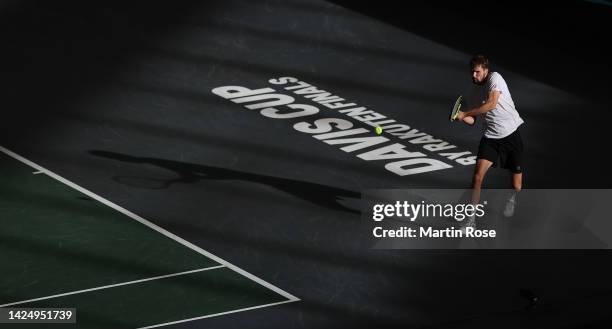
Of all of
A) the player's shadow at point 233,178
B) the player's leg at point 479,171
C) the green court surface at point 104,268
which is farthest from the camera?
the player's shadow at point 233,178

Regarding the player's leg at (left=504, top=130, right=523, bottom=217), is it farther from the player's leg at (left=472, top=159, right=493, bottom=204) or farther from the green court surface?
the green court surface

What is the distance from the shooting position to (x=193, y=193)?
583 inches

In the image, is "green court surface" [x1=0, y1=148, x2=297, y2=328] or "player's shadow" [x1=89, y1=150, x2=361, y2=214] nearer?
"green court surface" [x1=0, y1=148, x2=297, y2=328]

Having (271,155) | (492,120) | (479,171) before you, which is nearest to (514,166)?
(479,171)

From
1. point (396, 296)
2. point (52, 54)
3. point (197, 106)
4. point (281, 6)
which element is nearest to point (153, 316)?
point (396, 296)

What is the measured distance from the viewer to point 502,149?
1374 cm

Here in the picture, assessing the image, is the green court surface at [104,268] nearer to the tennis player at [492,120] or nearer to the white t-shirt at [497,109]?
the tennis player at [492,120]

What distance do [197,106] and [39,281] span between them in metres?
4.86

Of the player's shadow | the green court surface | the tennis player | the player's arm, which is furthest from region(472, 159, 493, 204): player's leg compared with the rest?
the green court surface

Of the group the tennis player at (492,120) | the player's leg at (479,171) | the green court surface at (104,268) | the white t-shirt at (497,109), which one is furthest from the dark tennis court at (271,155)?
the white t-shirt at (497,109)

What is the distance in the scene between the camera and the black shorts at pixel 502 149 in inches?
539

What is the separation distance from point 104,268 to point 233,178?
101 inches

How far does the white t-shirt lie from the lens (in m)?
13.3

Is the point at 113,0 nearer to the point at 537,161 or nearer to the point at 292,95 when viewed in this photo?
the point at 292,95
